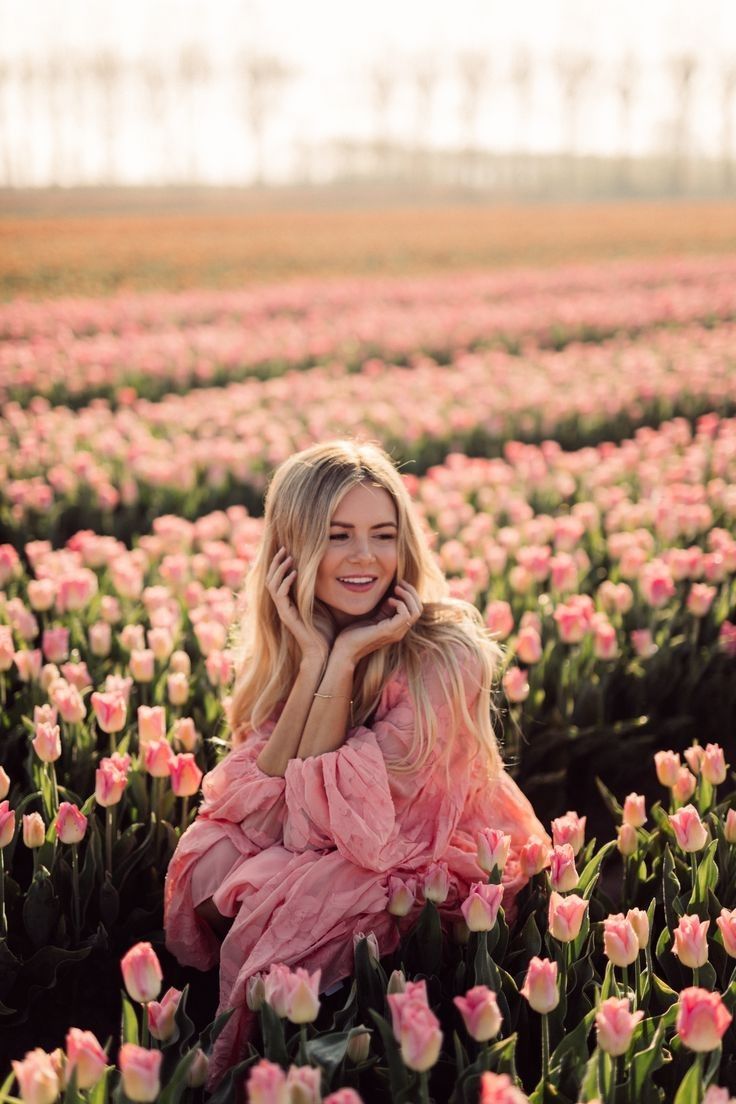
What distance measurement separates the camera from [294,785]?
2.37 metres

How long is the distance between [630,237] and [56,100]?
56.3 meters

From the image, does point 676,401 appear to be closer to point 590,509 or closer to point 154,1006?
point 590,509

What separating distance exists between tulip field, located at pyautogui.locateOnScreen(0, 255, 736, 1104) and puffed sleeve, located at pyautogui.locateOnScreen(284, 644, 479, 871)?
119mm

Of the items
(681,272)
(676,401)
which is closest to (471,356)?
(676,401)

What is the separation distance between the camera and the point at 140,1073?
155 cm

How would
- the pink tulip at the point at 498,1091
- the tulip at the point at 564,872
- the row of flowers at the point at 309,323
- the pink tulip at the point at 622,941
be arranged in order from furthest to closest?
the row of flowers at the point at 309,323
the tulip at the point at 564,872
the pink tulip at the point at 622,941
the pink tulip at the point at 498,1091

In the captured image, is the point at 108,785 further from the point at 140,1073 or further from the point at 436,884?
the point at 140,1073

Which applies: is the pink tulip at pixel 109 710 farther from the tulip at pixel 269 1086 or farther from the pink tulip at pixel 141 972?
the tulip at pixel 269 1086

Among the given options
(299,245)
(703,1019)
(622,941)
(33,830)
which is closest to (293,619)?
(33,830)

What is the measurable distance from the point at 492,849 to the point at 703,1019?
2.36 feet

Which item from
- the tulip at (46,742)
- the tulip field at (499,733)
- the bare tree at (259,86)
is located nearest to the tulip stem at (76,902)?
the tulip field at (499,733)

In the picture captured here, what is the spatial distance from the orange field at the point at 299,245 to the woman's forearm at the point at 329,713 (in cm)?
1429

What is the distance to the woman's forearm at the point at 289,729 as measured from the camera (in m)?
2.47

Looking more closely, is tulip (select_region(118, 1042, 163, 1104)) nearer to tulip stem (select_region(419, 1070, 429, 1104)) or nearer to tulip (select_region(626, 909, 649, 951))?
tulip stem (select_region(419, 1070, 429, 1104))
